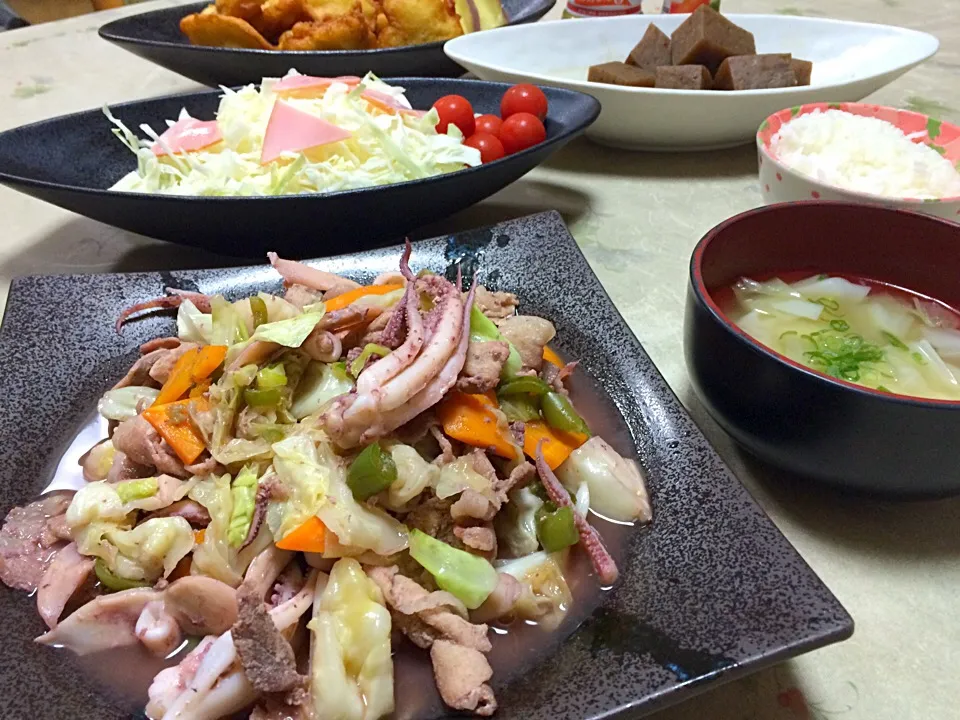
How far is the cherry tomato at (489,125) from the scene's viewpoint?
2533mm

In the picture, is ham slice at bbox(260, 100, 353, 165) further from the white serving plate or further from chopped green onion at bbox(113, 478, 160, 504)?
chopped green onion at bbox(113, 478, 160, 504)

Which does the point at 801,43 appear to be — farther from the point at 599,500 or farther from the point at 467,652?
the point at 467,652

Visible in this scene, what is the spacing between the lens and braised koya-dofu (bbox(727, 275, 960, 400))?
1.43 metres

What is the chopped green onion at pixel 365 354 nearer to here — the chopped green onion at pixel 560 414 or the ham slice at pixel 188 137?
the chopped green onion at pixel 560 414

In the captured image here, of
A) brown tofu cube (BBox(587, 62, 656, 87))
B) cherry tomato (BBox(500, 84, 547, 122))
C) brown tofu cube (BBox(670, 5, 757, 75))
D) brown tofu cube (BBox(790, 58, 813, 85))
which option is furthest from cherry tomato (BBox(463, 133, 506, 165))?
brown tofu cube (BBox(790, 58, 813, 85))

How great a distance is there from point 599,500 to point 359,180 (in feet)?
4.59

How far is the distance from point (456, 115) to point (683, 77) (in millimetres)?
858

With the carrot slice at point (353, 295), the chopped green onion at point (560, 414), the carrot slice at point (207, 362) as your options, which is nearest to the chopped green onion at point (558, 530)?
the chopped green onion at point (560, 414)

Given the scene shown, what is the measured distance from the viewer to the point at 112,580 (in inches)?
49.2

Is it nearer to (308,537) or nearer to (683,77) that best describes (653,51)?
(683,77)

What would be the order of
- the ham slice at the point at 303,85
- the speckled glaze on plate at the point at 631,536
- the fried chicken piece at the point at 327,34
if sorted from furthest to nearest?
the fried chicken piece at the point at 327,34 → the ham slice at the point at 303,85 → the speckled glaze on plate at the point at 631,536

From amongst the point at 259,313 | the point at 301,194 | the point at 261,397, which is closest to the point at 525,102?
the point at 301,194

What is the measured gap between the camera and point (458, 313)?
57.4 inches

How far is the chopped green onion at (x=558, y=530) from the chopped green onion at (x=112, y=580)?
69cm
